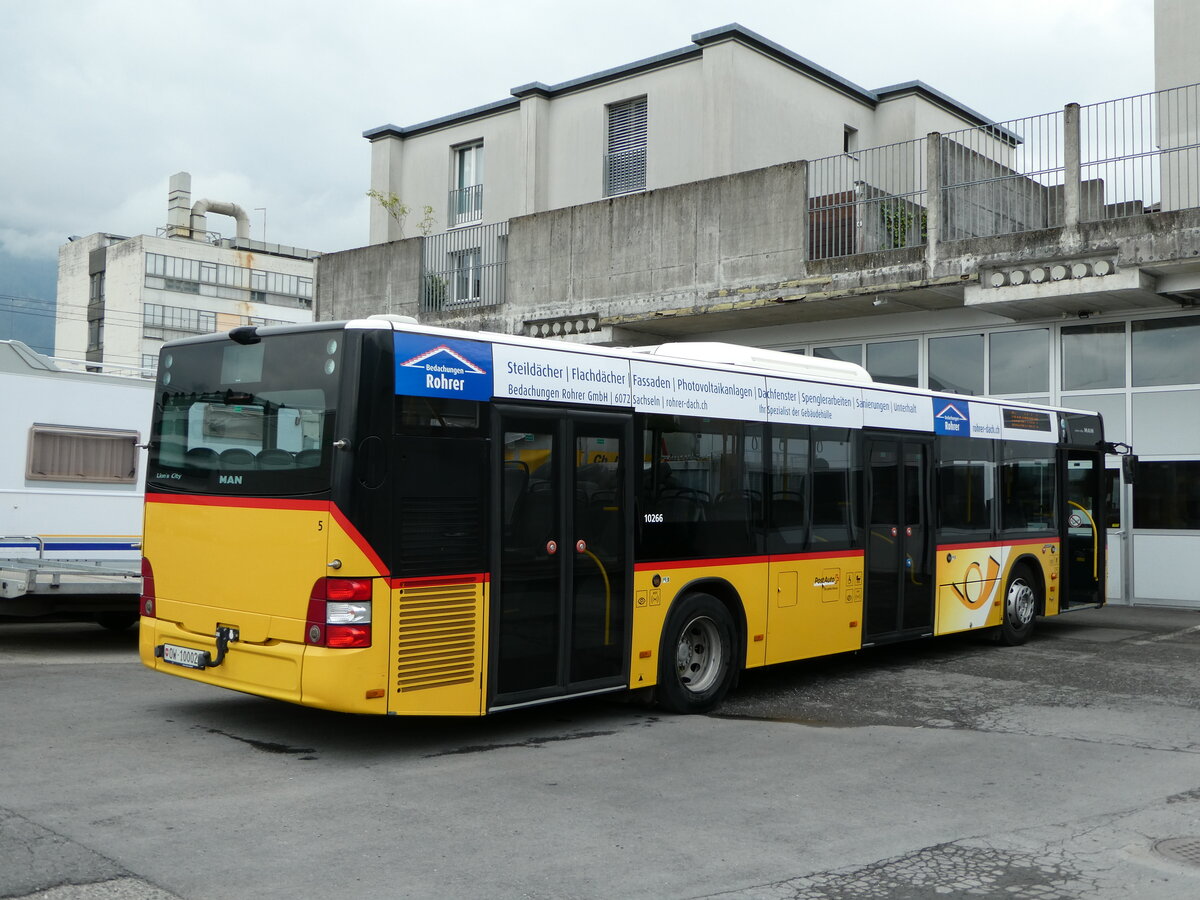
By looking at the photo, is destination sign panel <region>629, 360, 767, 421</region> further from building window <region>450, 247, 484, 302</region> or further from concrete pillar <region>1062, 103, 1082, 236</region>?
building window <region>450, 247, 484, 302</region>

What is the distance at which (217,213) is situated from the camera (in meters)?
84.1

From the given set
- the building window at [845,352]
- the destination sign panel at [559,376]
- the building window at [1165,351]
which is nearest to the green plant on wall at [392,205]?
the building window at [845,352]

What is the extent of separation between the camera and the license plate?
798 cm

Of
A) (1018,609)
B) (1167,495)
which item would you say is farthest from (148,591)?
(1167,495)

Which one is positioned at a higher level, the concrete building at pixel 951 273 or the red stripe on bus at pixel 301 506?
the concrete building at pixel 951 273

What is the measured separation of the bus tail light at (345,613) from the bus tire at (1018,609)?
8.68m

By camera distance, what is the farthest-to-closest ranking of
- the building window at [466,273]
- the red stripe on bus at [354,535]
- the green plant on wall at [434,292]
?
the green plant on wall at [434,292]
the building window at [466,273]
the red stripe on bus at [354,535]

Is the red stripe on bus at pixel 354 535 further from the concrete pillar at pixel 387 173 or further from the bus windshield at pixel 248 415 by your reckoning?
the concrete pillar at pixel 387 173

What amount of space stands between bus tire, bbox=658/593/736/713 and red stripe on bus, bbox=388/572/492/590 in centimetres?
191

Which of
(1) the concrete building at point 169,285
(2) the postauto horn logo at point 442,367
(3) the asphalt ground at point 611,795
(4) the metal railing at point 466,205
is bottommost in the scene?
(3) the asphalt ground at point 611,795

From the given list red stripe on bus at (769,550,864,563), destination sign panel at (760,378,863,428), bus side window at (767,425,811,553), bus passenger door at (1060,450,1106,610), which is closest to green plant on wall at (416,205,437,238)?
bus passenger door at (1060,450,1106,610)

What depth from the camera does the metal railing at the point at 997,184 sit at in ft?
58.3

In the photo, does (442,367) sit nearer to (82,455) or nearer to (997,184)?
(82,455)

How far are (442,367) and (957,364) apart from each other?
1398 centimetres
